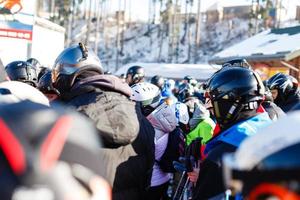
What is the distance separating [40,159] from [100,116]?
1.79 metres

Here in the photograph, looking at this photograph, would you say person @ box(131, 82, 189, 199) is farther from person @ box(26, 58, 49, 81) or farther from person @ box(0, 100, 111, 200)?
person @ box(0, 100, 111, 200)

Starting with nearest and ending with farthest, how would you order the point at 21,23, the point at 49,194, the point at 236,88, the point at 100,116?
the point at 49,194, the point at 100,116, the point at 236,88, the point at 21,23

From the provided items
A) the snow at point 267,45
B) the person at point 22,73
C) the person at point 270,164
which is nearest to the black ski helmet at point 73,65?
the person at point 270,164

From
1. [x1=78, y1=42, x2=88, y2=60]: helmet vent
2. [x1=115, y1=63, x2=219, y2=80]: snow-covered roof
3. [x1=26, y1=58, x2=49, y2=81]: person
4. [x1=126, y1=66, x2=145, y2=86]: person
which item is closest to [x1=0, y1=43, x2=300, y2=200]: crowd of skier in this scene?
[x1=78, y1=42, x2=88, y2=60]: helmet vent

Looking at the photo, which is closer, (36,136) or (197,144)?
(36,136)

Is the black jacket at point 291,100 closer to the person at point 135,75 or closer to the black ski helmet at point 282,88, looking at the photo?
the black ski helmet at point 282,88

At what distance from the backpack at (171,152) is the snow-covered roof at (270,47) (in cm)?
1354

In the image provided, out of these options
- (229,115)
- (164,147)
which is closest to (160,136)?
(164,147)

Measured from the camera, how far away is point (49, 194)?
1455mm

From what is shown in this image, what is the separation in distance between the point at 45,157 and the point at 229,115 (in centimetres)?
222

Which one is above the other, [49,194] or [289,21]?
[289,21]

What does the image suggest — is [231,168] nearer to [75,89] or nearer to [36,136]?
[36,136]

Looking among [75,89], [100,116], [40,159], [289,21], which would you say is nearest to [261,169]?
[40,159]

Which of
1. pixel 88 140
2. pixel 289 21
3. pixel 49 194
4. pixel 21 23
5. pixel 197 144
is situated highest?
pixel 289 21
